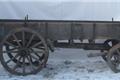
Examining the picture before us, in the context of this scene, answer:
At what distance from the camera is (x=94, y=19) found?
8039 millimetres

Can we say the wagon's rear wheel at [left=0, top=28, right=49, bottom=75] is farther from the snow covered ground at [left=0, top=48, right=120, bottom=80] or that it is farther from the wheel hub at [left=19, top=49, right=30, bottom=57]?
the snow covered ground at [left=0, top=48, right=120, bottom=80]

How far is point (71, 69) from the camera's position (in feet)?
29.1

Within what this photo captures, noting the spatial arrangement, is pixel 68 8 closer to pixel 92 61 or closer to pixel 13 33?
pixel 13 33

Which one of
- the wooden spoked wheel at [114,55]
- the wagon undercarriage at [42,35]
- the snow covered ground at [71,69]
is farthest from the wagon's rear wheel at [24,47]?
the wooden spoked wheel at [114,55]

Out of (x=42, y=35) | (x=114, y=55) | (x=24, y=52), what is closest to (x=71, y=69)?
(x=114, y=55)

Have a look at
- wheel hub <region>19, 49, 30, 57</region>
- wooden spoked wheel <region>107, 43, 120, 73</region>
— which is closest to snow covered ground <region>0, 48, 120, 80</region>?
wooden spoked wheel <region>107, 43, 120, 73</region>

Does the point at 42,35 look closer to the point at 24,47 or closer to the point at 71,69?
the point at 24,47

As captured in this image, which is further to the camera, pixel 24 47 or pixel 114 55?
pixel 114 55

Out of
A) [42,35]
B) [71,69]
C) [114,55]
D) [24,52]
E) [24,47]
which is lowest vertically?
[71,69]

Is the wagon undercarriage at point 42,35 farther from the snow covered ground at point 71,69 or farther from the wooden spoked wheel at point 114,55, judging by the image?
the snow covered ground at point 71,69

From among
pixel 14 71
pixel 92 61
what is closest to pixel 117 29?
pixel 92 61

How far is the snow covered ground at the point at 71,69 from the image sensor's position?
314 inches

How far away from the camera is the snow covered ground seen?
7977 millimetres

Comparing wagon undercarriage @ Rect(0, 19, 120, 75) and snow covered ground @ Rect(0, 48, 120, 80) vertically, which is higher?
wagon undercarriage @ Rect(0, 19, 120, 75)
